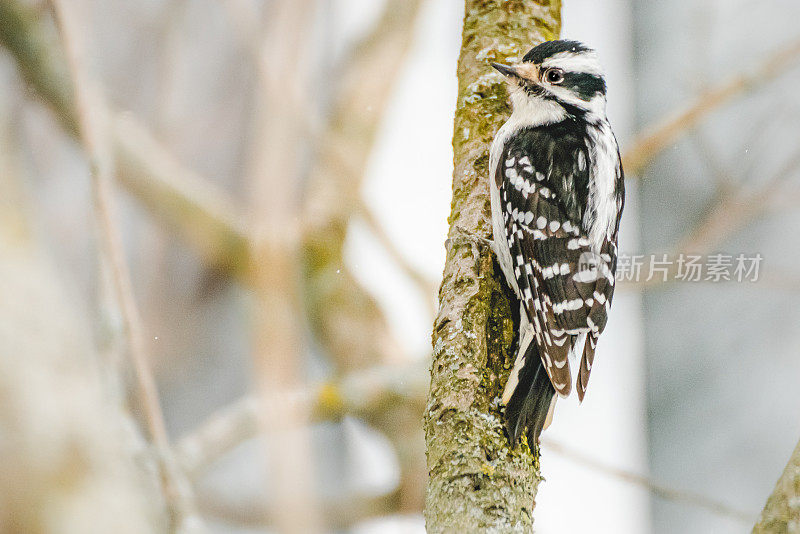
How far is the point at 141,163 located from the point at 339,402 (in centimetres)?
87

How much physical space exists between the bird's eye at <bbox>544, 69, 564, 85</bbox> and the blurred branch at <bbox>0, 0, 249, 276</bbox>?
1380 millimetres

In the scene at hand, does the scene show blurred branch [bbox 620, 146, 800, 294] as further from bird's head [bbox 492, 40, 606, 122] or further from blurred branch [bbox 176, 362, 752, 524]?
bird's head [bbox 492, 40, 606, 122]

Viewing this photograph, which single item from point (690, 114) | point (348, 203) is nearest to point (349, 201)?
point (348, 203)

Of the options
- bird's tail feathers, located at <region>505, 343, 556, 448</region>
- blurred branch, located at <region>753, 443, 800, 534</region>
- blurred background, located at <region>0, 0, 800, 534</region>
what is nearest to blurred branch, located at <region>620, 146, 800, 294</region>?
blurred background, located at <region>0, 0, 800, 534</region>

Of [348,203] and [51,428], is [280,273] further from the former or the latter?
[51,428]

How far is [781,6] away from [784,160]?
65cm

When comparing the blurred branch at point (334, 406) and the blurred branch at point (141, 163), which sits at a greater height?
the blurred branch at point (141, 163)

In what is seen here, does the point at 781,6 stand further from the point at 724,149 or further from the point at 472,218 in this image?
the point at 472,218

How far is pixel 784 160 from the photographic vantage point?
251 cm

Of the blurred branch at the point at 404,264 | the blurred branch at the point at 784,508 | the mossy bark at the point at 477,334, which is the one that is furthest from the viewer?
the blurred branch at the point at 404,264

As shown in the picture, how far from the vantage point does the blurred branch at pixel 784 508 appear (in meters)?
0.75

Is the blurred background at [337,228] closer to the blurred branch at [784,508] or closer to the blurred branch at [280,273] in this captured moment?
the blurred branch at [280,273]

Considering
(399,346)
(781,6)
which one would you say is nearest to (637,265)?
(399,346)

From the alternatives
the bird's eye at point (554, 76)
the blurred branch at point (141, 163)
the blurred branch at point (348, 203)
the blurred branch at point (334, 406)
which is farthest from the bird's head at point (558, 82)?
the blurred branch at point (141, 163)
